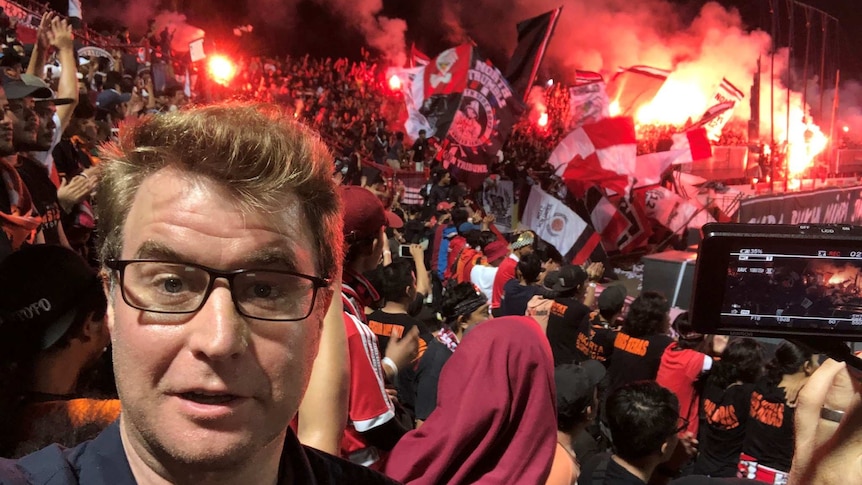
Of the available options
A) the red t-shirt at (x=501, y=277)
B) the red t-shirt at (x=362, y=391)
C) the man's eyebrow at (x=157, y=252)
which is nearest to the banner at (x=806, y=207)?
the red t-shirt at (x=501, y=277)

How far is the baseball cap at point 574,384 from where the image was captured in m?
2.78

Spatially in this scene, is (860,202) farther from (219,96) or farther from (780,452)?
(219,96)

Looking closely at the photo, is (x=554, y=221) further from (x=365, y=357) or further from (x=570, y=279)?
(x=365, y=357)

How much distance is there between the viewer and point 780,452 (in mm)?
3652

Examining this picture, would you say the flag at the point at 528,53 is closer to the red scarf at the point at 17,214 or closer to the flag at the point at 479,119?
the flag at the point at 479,119

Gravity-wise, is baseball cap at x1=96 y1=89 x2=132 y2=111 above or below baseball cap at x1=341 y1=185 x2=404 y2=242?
above

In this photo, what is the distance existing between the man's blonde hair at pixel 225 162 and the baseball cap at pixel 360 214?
136 cm

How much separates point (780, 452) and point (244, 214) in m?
3.91

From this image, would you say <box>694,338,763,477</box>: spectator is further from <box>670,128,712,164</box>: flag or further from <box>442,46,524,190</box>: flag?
<box>670,128,712,164</box>: flag

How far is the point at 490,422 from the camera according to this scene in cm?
191

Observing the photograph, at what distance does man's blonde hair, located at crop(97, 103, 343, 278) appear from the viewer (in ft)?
3.34

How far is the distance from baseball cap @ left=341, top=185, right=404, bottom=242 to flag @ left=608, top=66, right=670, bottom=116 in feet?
40.5

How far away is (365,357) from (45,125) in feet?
10.6

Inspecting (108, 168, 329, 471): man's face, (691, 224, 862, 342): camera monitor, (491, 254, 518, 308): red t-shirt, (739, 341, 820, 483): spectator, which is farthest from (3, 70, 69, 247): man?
(739, 341, 820, 483): spectator
